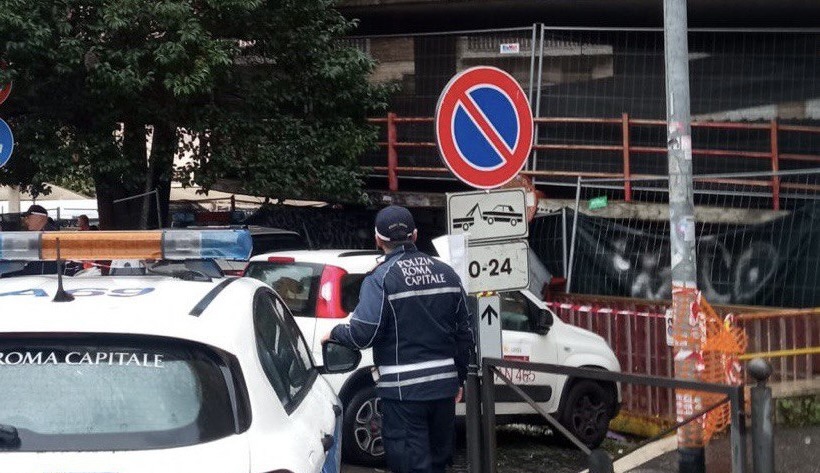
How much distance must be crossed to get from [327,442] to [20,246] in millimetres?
1570

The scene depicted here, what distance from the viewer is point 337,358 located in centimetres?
566

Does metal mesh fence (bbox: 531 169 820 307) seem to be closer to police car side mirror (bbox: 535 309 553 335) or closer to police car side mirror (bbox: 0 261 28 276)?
police car side mirror (bbox: 535 309 553 335)

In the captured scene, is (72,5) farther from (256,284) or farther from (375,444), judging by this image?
(256,284)

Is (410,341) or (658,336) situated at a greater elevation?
(410,341)

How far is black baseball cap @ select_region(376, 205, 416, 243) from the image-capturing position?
635 cm

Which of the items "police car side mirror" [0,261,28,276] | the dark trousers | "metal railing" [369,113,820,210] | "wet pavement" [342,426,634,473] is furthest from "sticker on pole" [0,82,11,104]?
the dark trousers

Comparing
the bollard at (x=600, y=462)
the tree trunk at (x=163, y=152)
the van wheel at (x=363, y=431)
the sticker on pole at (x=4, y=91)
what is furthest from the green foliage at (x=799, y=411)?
the sticker on pole at (x=4, y=91)

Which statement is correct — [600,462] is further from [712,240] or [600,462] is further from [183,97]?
[183,97]

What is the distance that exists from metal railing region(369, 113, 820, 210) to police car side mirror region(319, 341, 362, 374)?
8.64 m

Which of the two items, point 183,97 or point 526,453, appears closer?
point 526,453

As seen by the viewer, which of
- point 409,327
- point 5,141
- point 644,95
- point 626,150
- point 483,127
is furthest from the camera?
point 644,95

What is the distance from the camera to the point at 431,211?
758 inches

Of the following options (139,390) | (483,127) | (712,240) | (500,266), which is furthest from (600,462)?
(712,240)

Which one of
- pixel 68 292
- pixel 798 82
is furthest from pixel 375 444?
pixel 798 82
